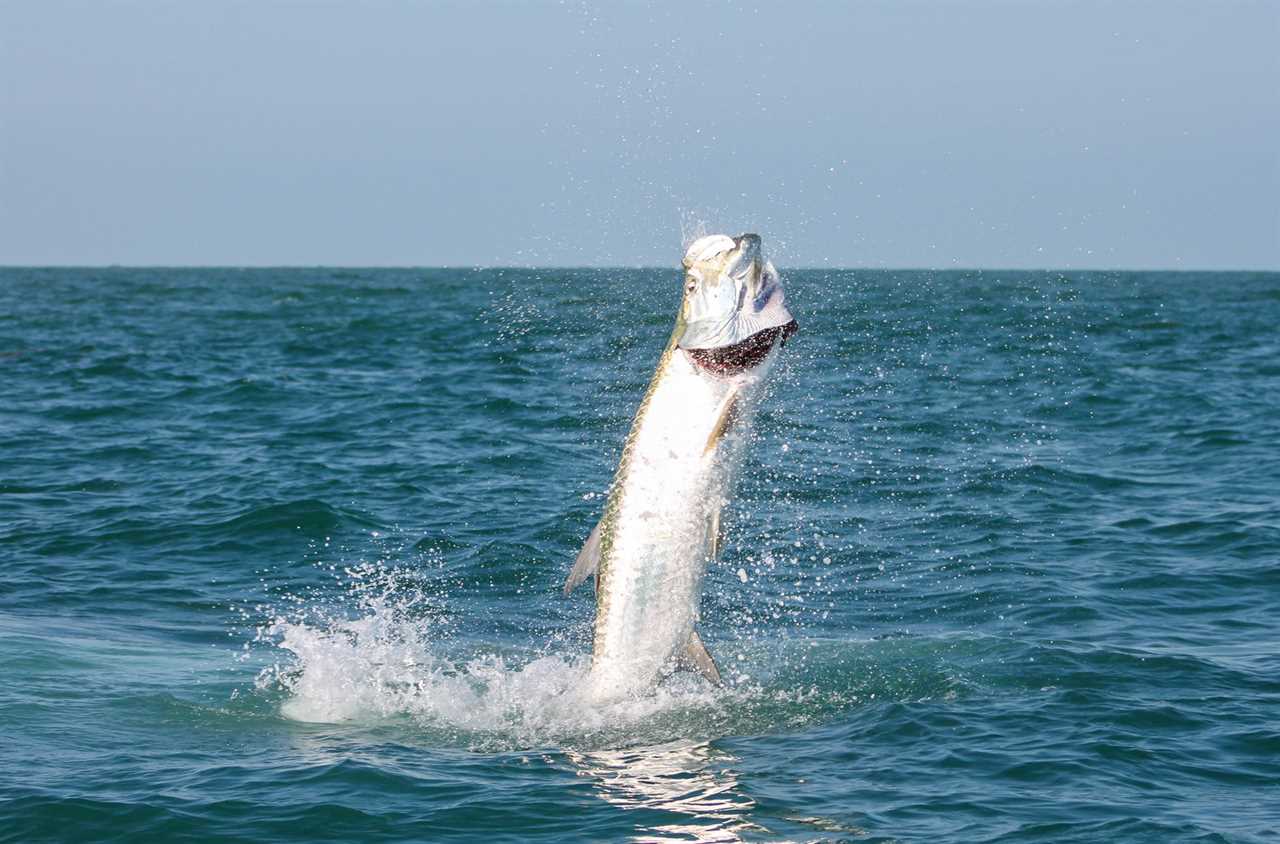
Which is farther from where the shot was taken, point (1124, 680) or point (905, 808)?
point (1124, 680)

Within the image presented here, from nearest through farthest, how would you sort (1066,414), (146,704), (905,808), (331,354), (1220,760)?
(905,808) → (1220,760) → (146,704) → (1066,414) → (331,354)

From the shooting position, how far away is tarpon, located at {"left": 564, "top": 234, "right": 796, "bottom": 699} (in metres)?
8.76

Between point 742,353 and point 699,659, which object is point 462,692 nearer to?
point 699,659

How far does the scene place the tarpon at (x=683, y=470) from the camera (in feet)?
28.7

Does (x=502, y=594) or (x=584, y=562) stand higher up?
(x=584, y=562)

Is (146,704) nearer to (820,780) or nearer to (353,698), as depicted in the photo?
(353,698)

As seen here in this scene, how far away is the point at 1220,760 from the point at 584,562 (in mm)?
4547

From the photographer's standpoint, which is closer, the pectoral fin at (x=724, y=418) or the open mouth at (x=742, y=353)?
the open mouth at (x=742, y=353)

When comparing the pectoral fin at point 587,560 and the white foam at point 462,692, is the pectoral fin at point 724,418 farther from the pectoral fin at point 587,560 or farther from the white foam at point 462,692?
the white foam at point 462,692

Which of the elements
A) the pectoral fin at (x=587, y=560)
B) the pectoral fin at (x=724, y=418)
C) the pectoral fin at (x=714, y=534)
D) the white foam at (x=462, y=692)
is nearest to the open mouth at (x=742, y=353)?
the pectoral fin at (x=724, y=418)

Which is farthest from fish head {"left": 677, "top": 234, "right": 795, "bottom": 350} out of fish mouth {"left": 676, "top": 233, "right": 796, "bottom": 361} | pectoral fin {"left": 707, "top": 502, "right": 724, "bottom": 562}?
pectoral fin {"left": 707, "top": 502, "right": 724, "bottom": 562}

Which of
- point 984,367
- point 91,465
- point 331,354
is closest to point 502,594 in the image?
point 91,465

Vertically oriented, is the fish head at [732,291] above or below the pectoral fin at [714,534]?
above

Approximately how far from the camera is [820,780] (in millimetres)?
9516
